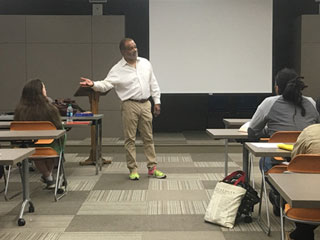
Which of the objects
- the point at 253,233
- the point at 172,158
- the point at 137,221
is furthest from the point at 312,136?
the point at 172,158

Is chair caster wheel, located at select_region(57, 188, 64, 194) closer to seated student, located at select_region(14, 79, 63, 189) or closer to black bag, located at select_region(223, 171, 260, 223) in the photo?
seated student, located at select_region(14, 79, 63, 189)

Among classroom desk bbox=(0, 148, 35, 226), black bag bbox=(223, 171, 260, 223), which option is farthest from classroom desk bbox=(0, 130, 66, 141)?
black bag bbox=(223, 171, 260, 223)

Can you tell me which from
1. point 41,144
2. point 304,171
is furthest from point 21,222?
point 304,171

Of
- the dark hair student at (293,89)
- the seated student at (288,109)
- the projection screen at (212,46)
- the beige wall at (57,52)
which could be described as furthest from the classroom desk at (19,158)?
the projection screen at (212,46)

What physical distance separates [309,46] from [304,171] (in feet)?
18.6

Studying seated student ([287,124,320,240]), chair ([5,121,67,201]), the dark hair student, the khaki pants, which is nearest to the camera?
seated student ([287,124,320,240])

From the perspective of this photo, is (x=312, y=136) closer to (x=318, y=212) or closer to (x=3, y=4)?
(x=318, y=212)

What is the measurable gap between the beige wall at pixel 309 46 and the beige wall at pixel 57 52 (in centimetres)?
320

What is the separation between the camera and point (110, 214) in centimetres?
331

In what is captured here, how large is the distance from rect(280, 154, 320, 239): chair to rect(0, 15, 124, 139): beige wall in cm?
541

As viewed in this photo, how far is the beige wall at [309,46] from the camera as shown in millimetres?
7121

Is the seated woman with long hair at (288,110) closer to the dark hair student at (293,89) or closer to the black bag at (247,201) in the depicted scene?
the dark hair student at (293,89)

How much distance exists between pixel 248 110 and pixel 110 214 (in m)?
4.78

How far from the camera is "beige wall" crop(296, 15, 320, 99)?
23.4 feet
